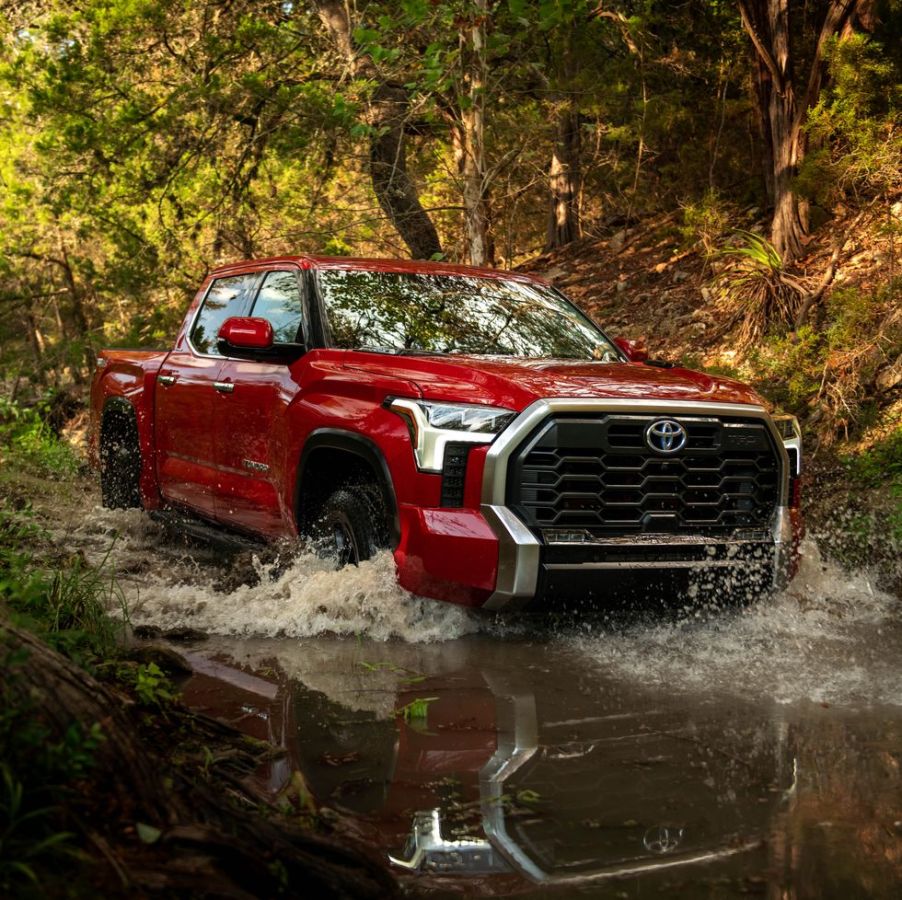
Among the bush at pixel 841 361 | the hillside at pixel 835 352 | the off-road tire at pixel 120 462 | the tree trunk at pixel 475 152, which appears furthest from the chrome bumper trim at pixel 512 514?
the tree trunk at pixel 475 152

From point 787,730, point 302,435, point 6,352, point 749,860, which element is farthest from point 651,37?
point 6,352

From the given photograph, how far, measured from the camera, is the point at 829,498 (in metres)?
8.42

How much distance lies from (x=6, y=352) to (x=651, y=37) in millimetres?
16114

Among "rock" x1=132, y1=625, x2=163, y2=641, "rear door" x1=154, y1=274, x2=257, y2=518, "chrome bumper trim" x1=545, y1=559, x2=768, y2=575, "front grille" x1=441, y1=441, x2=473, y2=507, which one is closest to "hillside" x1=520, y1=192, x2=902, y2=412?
"chrome bumper trim" x1=545, y1=559, x2=768, y2=575

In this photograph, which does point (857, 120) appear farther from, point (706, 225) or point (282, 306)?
point (282, 306)

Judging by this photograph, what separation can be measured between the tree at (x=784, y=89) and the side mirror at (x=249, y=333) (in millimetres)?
6701

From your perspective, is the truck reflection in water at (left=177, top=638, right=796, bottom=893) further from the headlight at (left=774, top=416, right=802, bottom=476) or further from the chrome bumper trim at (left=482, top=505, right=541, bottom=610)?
the headlight at (left=774, top=416, right=802, bottom=476)

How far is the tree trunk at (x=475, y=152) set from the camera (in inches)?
432

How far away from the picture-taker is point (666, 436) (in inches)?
203

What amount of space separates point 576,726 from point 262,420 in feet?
9.31

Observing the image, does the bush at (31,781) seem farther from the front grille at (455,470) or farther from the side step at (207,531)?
the side step at (207,531)

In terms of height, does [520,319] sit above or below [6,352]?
above

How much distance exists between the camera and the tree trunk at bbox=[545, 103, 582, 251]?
15.5 metres

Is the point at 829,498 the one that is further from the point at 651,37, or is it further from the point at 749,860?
the point at 651,37
